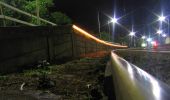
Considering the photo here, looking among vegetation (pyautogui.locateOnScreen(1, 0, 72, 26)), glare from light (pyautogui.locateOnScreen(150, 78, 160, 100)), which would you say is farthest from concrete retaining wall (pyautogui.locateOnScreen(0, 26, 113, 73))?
glare from light (pyautogui.locateOnScreen(150, 78, 160, 100))

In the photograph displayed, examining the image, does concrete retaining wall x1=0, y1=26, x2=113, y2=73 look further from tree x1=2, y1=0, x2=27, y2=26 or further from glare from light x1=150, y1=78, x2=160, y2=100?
glare from light x1=150, y1=78, x2=160, y2=100

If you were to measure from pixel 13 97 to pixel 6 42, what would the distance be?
6253 millimetres

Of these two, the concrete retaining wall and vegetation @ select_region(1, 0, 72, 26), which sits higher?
vegetation @ select_region(1, 0, 72, 26)

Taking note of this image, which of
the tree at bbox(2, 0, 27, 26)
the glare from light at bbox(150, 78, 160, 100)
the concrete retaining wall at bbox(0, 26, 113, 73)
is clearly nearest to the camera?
the glare from light at bbox(150, 78, 160, 100)

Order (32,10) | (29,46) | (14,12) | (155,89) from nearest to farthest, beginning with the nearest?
(155,89) < (29,46) < (14,12) < (32,10)

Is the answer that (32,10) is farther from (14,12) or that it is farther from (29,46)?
(29,46)

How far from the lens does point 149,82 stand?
2.06m

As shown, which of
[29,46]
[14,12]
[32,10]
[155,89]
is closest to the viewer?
→ [155,89]

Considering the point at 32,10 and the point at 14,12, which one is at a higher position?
the point at 32,10

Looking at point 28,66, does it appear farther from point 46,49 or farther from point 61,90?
point 61,90

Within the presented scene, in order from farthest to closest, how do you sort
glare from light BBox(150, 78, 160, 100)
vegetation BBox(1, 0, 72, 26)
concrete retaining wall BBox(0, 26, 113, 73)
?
vegetation BBox(1, 0, 72, 26)
concrete retaining wall BBox(0, 26, 113, 73)
glare from light BBox(150, 78, 160, 100)

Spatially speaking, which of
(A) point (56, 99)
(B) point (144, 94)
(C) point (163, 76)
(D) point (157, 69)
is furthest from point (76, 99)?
(D) point (157, 69)

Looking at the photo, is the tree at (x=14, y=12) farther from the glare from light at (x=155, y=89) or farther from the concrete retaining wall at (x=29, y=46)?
the glare from light at (x=155, y=89)

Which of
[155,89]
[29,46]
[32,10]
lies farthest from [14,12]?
[155,89]
